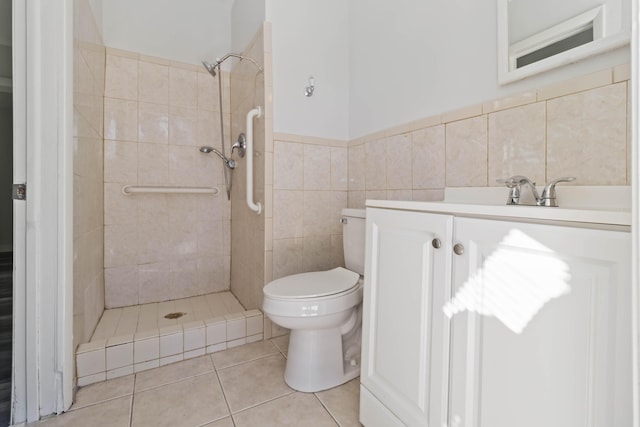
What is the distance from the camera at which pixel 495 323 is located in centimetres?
66

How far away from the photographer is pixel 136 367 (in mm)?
1473

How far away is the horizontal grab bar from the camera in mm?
2045

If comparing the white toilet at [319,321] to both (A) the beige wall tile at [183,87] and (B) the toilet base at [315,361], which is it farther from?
(A) the beige wall tile at [183,87]

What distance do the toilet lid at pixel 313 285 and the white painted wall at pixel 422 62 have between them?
2.78 ft

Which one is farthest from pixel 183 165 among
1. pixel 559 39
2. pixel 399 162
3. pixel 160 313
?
pixel 559 39

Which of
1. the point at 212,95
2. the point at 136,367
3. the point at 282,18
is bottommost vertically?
the point at 136,367

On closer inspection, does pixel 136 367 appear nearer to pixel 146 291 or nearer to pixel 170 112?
pixel 146 291

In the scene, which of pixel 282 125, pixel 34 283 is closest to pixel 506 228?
pixel 282 125

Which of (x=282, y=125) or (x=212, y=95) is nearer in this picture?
(x=282, y=125)

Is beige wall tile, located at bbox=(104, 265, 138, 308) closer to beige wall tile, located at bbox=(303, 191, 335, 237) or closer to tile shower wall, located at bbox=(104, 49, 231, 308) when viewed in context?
tile shower wall, located at bbox=(104, 49, 231, 308)

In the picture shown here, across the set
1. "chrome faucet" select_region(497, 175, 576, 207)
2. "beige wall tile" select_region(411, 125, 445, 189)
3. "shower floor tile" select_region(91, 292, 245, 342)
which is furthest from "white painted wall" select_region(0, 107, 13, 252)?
"chrome faucet" select_region(497, 175, 576, 207)

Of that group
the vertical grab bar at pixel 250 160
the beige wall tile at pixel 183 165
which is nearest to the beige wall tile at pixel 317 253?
the vertical grab bar at pixel 250 160

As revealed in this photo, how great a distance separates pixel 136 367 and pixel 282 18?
2.04 metres

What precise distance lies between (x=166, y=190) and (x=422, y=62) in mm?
1809
